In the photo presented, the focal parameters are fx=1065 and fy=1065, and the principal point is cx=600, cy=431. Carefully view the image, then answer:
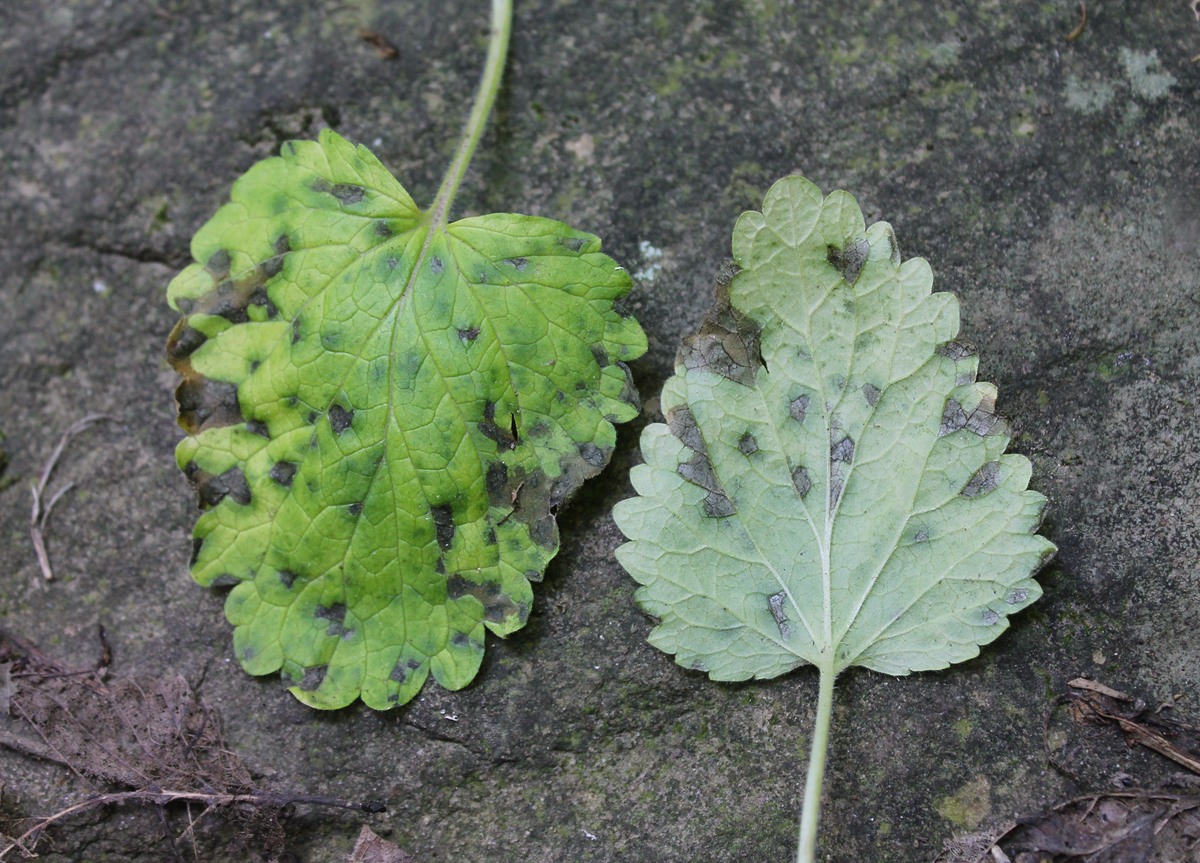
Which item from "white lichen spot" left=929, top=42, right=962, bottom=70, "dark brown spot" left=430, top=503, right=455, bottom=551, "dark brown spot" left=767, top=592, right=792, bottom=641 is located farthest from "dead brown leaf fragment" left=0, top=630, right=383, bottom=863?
"white lichen spot" left=929, top=42, right=962, bottom=70

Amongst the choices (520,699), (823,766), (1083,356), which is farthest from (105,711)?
(1083,356)

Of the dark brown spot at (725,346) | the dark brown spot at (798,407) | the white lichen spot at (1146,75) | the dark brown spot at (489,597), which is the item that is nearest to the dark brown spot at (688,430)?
the dark brown spot at (725,346)

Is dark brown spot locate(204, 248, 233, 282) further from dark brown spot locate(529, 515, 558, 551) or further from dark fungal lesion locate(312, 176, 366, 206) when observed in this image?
dark brown spot locate(529, 515, 558, 551)

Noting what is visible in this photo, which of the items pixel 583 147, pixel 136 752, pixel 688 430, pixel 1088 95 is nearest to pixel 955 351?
pixel 688 430

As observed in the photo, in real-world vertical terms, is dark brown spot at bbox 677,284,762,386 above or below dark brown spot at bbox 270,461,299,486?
above

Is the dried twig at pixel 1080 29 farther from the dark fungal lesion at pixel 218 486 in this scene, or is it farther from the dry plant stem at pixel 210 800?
the dry plant stem at pixel 210 800

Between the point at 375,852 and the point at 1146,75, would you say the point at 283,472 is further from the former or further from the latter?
the point at 1146,75

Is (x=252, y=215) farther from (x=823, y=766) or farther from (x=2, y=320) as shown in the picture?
(x=823, y=766)
